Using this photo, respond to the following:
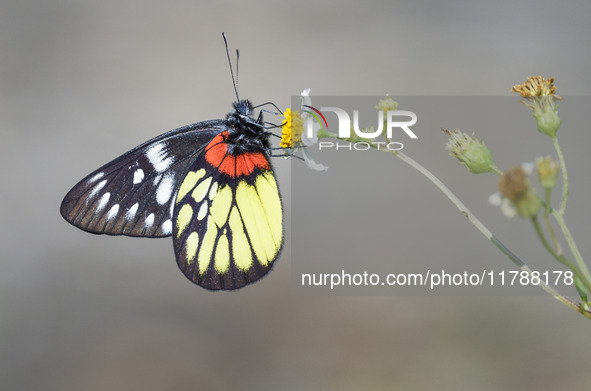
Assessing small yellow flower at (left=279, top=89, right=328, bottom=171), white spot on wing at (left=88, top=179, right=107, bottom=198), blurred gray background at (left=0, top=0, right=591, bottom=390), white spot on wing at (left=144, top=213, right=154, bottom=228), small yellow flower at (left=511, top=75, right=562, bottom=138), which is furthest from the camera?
blurred gray background at (left=0, top=0, right=591, bottom=390)

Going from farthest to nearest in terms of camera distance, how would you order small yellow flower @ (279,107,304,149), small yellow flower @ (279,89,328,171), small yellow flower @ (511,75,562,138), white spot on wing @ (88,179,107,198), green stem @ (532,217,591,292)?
white spot on wing @ (88,179,107,198) < small yellow flower @ (279,107,304,149) < small yellow flower @ (279,89,328,171) < small yellow flower @ (511,75,562,138) < green stem @ (532,217,591,292)

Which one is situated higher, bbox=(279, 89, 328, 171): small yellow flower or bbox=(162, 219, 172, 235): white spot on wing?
bbox=(279, 89, 328, 171): small yellow flower

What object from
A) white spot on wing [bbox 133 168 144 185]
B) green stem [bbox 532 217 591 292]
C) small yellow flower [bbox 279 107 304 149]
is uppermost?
small yellow flower [bbox 279 107 304 149]

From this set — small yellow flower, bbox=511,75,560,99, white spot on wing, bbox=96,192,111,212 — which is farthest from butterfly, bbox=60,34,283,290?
small yellow flower, bbox=511,75,560,99

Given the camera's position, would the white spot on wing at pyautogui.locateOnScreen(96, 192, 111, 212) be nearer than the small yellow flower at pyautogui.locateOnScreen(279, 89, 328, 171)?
No

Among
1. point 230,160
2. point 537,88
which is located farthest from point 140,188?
point 537,88

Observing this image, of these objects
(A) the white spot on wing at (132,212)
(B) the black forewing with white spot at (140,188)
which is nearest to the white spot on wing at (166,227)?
(B) the black forewing with white spot at (140,188)

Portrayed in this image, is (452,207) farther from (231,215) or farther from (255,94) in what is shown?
(231,215)

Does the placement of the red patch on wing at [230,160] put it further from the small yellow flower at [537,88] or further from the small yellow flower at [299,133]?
the small yellow flower at [537,88]

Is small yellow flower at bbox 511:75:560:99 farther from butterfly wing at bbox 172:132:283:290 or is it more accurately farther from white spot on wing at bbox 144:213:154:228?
white spot on wing at bbox 144:213:154:228

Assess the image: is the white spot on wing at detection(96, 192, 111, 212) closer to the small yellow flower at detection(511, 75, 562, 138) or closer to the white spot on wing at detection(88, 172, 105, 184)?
the white spot on wing at detection(88, 172, 105, 184)
